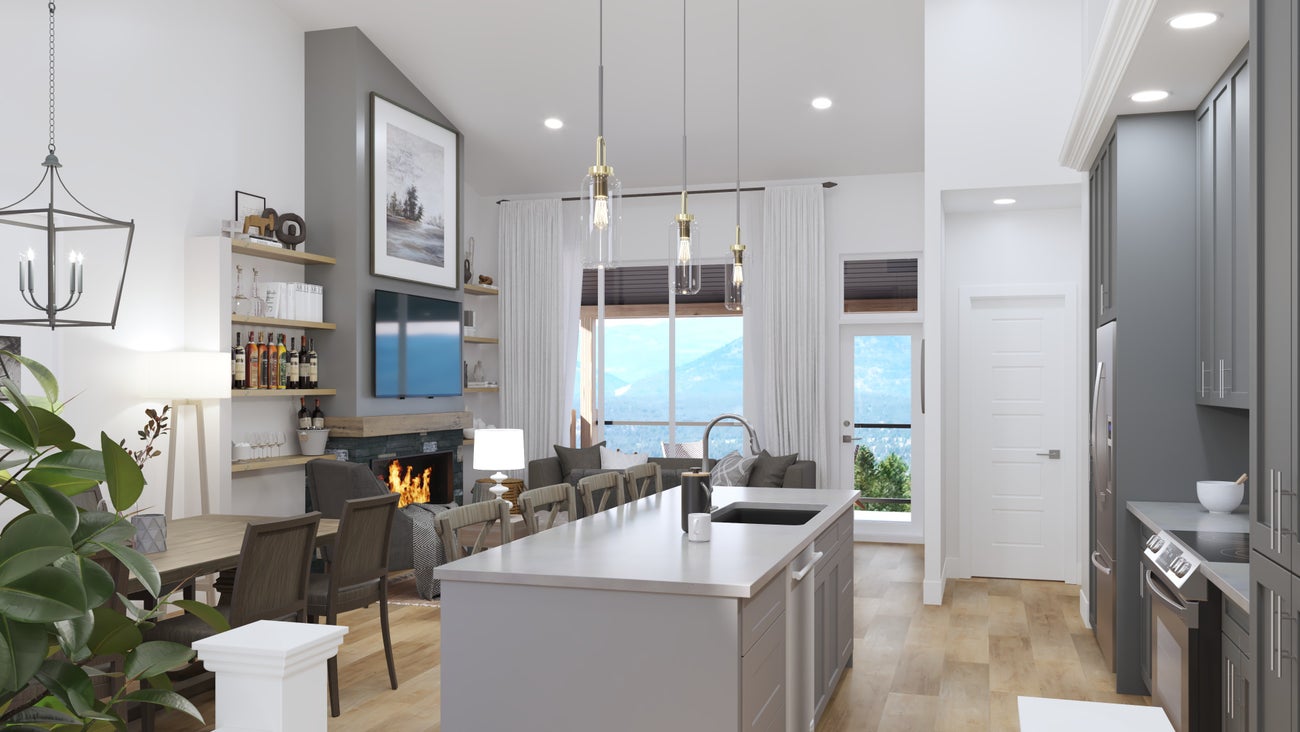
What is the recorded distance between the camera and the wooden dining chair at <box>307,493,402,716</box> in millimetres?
4312

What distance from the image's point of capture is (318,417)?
7250 mm

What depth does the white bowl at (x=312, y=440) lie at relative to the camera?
7.08 meters

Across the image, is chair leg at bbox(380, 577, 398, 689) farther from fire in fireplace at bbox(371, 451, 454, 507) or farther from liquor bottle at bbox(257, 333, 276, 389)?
fire in fireplace at bbox(371, 451, 454, 507)

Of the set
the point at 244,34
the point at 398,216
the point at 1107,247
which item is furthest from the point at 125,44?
the point at 1107,247

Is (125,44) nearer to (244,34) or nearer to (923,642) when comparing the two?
(244,34)

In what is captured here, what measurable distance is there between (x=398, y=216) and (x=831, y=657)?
16.6 ft

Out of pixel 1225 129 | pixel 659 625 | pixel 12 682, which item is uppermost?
pixel 1225 129

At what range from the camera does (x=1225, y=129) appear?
372 cm

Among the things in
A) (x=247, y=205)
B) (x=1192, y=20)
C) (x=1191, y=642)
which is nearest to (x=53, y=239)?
(x=247, y=205)

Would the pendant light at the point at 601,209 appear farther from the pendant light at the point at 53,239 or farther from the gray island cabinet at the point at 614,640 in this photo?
the pendant light at the point at 53,239

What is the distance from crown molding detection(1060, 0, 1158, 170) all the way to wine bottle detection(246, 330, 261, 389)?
526cm

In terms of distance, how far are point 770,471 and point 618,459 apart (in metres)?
1.60

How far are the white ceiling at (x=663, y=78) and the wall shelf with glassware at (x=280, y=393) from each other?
275cm

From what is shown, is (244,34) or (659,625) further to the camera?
(244,34)
